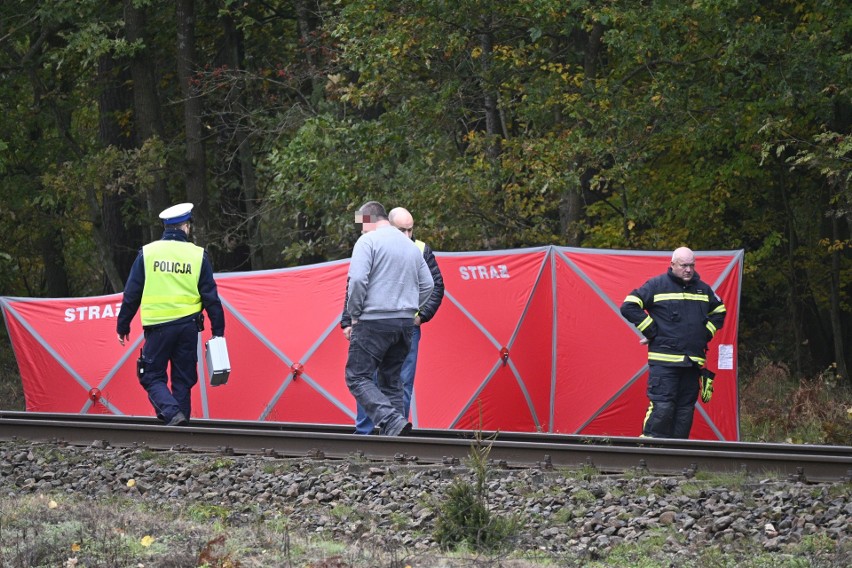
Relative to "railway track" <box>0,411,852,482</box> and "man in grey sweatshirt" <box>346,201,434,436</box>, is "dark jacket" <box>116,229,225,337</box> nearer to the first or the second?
"railway track" <box>0,411,852,482</box>

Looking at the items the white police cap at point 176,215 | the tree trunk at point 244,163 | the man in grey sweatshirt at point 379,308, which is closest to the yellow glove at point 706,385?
the man in grey sweatshirt at point 379,308

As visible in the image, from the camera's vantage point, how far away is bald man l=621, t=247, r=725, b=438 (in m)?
10.8

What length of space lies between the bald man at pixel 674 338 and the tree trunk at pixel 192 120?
14.2 m

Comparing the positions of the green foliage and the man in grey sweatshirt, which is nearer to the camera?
the green foliage

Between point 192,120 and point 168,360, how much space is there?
47.2 ft

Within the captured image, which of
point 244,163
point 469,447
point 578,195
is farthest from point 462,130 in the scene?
point 469,447

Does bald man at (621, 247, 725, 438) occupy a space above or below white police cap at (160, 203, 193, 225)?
below

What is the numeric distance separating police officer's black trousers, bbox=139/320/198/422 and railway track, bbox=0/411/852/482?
1.58ft

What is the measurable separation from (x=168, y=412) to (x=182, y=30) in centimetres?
1497

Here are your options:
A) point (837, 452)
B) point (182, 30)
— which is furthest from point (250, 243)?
point (837, 452)

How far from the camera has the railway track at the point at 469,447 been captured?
834cm

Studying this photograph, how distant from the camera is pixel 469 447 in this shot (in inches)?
347

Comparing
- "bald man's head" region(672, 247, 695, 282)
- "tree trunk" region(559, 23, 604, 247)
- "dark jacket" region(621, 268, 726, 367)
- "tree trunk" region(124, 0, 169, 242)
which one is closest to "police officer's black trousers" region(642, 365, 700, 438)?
"dark jacket" region(621, 268, 726, 367)

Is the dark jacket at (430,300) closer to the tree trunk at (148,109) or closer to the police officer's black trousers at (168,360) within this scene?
the police officer's black trousers at (168,360)
